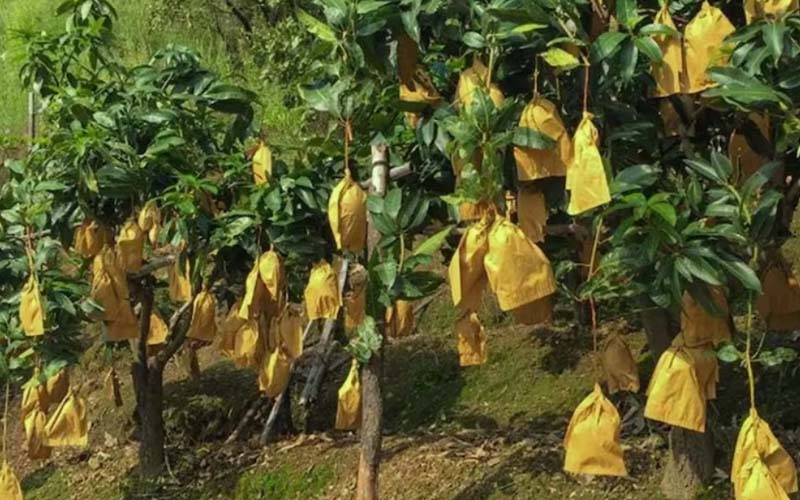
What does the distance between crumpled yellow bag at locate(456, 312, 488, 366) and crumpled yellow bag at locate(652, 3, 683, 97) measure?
2.57 feet

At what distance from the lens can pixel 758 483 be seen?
6.55ft

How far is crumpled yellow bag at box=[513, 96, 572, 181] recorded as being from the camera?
207 centimetres

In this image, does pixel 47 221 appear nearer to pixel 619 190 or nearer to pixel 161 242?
pixel 161 242

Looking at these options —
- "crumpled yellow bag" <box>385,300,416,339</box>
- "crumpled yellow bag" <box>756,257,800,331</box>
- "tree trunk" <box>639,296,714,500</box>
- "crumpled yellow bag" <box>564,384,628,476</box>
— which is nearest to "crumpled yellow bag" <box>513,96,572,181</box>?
"crumpled yellow bag" <box>564,384,628,476</box>

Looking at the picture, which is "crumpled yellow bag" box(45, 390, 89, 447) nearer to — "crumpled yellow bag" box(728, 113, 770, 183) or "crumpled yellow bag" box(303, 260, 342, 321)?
"crumpled yellow bag" box(303, 260, 342, 321)

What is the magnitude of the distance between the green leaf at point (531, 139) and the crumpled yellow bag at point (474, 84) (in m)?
0.10

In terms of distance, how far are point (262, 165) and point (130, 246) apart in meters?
0.47

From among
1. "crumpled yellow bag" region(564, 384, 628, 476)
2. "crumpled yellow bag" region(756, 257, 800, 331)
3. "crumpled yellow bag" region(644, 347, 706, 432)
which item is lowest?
"crumpled yellow bag" region(564, 384, 628, 476)

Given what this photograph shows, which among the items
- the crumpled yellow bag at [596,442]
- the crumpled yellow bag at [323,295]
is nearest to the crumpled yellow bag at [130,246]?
the crumpled yellow bag at [323,295]

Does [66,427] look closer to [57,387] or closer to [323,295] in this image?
[57,387]

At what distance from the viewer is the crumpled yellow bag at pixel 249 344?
291 cm

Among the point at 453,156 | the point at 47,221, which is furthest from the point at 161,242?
the point at 453,156

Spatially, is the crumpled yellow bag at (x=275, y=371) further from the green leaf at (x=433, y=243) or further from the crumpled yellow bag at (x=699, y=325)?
the crumpled yellow bag at (x=699, y=325)

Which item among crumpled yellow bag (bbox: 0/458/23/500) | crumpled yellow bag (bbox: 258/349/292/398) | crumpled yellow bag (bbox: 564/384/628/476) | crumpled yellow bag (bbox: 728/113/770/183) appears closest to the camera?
crumpled yellow bag (bbox: 564/384/628/476)
